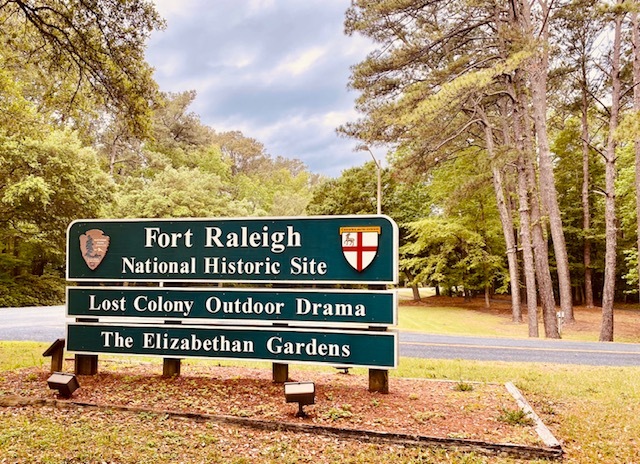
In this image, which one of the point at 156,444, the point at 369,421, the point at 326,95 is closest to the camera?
the point at 156,444

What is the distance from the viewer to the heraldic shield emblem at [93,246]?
6031 millimetres

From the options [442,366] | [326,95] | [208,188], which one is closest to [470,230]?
[208,188]

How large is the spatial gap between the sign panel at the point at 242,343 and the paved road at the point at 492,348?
4.40 m

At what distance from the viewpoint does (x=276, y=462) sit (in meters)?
3.69

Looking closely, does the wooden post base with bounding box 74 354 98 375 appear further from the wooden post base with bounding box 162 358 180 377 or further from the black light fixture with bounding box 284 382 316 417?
the black light fixture with bounding box 284 382 316 417

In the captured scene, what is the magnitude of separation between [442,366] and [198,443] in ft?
15.8

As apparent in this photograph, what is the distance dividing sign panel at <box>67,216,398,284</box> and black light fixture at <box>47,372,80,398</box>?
1315 millimetres

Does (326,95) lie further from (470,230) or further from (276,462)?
(276,462)

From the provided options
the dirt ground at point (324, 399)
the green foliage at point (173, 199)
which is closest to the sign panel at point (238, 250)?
the dirt ground at point (324, 399)

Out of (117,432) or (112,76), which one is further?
(112,76)

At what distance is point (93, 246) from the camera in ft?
19.9

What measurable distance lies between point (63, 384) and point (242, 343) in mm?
1927

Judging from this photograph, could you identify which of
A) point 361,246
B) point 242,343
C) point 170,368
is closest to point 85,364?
point 170,368

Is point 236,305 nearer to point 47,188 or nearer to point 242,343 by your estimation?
point 242,343
